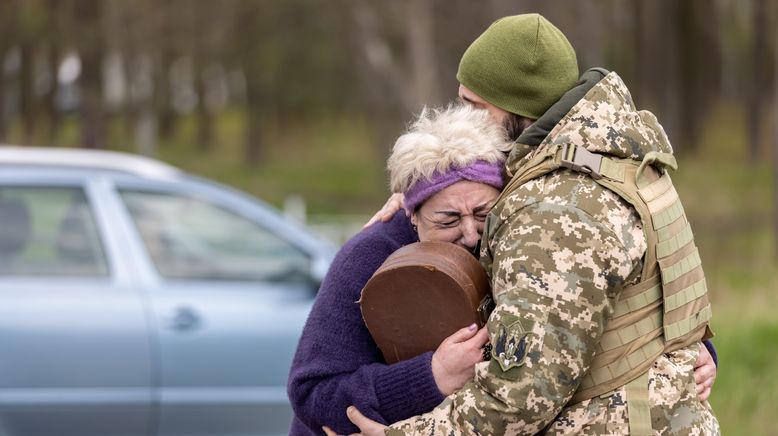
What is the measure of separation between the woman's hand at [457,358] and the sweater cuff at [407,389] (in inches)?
0.8

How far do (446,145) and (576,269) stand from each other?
46 centimetres

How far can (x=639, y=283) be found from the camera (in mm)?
2541

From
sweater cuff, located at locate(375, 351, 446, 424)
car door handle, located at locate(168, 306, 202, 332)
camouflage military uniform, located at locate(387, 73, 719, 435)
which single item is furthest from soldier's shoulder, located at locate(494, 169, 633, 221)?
car door handle, located at locate(168, 306, 202, 332)

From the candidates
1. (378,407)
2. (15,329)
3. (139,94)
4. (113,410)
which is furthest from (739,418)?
(139,94)

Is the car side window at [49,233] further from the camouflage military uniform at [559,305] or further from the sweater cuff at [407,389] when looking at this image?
the camouflage military uniform at [559,305]

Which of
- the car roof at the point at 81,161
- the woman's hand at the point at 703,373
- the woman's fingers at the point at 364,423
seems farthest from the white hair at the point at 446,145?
the car roof at the point at 81,161

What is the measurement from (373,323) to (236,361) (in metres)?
3.55

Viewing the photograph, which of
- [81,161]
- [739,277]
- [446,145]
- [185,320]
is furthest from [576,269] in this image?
[739,277]

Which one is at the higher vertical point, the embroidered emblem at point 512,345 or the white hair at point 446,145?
the white hair at point 446,145

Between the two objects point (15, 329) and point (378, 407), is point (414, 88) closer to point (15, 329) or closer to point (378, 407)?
point (15, 329)

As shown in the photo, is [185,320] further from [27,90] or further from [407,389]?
[27,90]

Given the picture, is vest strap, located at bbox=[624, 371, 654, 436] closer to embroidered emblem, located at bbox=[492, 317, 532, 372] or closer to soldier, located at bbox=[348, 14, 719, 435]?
soldier, located at bbox=[348, 14, 719, 435]

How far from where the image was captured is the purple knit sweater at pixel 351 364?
2709 mm

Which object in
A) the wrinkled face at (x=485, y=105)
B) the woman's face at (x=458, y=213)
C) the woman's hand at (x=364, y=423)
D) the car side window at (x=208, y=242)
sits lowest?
the car side window at (x=208, y=242)
